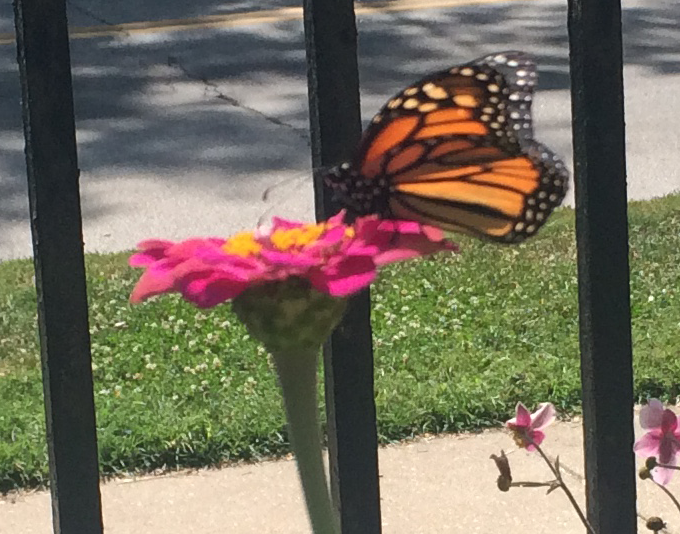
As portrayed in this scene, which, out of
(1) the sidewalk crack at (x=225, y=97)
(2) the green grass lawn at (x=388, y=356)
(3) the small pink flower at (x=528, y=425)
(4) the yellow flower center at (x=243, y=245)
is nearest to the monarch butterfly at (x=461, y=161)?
(3) the small pink flower at (x=528, y=425)

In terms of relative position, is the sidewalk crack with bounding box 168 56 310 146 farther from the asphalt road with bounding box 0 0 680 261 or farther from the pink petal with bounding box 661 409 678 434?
the pink petal with bounding box 661 409 678 434

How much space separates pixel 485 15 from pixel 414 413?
9.20 m

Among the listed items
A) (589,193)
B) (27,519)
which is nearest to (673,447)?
(589,193)

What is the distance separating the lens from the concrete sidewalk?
3248 millimetres

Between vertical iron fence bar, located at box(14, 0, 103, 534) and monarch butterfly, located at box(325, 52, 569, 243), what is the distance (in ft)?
0.98

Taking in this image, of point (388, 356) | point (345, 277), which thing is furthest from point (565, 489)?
point (388, 356)

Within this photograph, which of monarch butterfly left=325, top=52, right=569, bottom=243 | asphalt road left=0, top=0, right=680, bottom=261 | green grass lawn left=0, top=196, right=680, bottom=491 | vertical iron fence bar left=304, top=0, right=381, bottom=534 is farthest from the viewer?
asphalt road left=0, top=0, right=680, bottom=261

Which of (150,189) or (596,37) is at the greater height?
(596,37)

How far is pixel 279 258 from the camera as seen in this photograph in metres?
0.93

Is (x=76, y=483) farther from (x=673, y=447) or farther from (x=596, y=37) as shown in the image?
(x=596, y=37)

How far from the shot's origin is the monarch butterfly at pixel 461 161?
1393mm

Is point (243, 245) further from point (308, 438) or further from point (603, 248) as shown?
point (603, 248)

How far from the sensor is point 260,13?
1262 centimetres

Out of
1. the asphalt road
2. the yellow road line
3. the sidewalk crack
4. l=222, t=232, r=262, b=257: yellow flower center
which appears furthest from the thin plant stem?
the yellow road line
